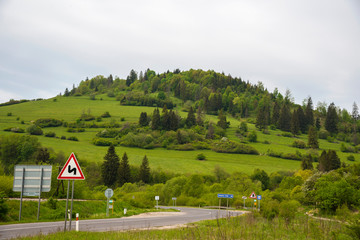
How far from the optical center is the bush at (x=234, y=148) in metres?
134

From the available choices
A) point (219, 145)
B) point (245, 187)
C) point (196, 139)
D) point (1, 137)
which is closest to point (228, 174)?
point (245, 187)

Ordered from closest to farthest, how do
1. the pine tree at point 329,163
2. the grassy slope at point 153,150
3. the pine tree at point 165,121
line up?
the pine tree at point 329,163
the grassy slope at point 153,150
the pine tree at point 165,121

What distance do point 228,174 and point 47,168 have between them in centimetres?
8382

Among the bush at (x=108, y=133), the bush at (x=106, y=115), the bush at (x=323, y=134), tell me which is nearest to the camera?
the bush at (x=108, y=133)

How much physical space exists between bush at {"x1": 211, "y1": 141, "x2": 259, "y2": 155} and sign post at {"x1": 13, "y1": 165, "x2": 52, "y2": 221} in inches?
4676

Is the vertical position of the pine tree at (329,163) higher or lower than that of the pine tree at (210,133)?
lower

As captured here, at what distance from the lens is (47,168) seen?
61.1ft

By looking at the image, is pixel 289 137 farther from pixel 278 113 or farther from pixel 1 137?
pixel 1 137

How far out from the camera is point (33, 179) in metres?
18.5

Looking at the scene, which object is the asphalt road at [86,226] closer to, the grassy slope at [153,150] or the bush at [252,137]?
the grassy slope at [153,150]

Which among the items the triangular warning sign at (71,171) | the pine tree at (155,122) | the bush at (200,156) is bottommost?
the bush at (200,156)

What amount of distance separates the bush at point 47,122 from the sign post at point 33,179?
140466 millimetres

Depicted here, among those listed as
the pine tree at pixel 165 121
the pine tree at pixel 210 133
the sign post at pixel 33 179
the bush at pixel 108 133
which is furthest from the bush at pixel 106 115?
the sign post at pixel 33 179

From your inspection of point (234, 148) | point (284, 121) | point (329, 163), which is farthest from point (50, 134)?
point (284, 121)
